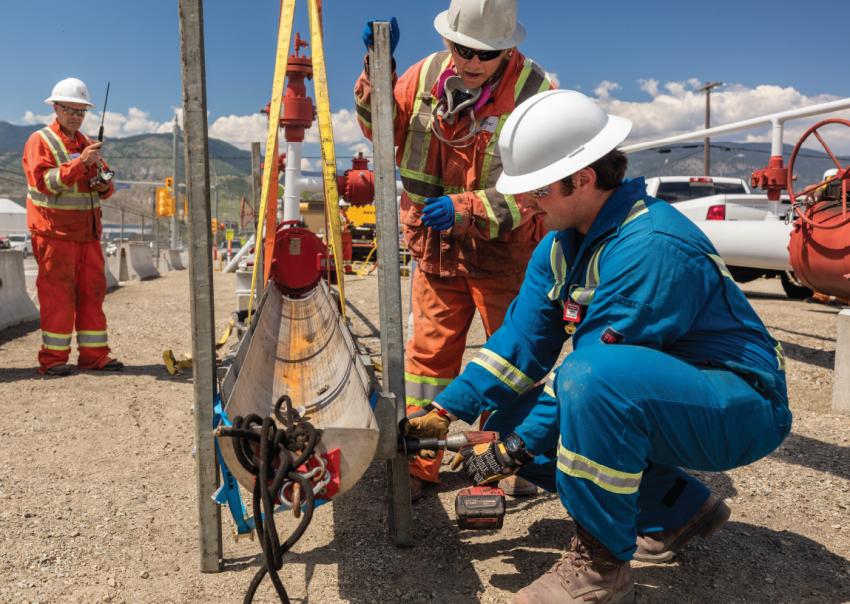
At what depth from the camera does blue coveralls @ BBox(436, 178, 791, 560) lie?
185 cm

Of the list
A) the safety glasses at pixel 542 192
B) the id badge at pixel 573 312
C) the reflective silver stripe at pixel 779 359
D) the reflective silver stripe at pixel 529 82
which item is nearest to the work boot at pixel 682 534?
the reflective silver stripe at pixel 779 359

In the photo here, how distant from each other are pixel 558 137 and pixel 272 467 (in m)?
1.28

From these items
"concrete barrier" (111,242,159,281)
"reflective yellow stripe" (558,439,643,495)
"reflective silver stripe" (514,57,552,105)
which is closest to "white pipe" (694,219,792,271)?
"reflective silver stripe" (514,57,552,105)

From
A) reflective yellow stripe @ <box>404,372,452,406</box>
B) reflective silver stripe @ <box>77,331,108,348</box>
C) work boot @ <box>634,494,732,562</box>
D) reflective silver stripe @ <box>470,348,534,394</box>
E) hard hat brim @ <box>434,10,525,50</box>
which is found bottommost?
work boot @ <box>634,494,732,562</box>

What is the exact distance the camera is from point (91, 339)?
5344 millimetres

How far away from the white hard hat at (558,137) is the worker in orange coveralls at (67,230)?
403cm

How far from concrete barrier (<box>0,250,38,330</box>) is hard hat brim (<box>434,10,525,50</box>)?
5.89 metres

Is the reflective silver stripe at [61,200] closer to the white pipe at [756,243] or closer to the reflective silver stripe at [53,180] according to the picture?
the reflective silver stripe at [53,180]

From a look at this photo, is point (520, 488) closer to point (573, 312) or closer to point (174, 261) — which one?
point (573, 312)

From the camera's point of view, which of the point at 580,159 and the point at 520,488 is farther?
the point at 520,488

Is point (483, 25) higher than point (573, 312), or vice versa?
point (483, 25)

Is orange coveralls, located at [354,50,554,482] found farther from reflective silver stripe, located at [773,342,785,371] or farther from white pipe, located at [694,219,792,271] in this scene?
white pipe, located at [694,219,792,271]

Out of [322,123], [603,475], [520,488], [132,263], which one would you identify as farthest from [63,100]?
[132,263]

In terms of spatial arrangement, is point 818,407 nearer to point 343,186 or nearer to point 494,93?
point 494,93
